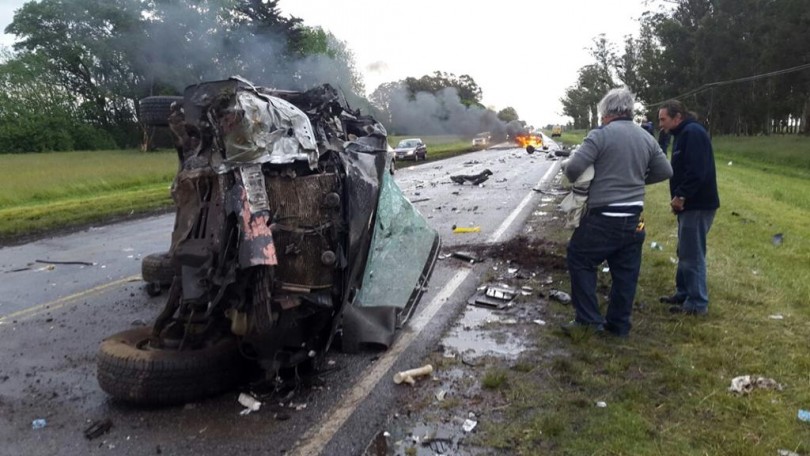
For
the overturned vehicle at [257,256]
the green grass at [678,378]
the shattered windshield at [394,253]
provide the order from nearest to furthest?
1. the green grass at [678,378]
2. the overturned vehicle at [257,256]
3. the shattered windshield at [394,253]

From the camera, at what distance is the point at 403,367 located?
431 centimetres

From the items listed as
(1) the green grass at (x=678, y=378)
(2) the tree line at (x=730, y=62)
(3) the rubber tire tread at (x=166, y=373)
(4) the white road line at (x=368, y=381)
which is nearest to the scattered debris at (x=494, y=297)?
(4) the white road line at (x=368, y=381)

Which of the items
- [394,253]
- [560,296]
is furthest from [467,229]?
[394,253]

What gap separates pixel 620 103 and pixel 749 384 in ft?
7.40

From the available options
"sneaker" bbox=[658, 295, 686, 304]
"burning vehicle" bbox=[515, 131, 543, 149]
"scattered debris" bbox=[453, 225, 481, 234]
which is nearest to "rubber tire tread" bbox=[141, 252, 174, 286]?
"scattered debris" bbox=[453, 225, 481, 234]

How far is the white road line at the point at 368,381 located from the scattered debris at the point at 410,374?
145mm

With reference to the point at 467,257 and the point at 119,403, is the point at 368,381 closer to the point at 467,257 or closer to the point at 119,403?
the point at 119,403

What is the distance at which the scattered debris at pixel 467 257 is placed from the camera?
7.58m

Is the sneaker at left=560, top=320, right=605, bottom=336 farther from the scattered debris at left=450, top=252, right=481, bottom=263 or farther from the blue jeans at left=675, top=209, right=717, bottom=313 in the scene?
the scattered debris at left=450, top=252, right=481, bottom=263

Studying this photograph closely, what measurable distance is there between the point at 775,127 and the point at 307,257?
7057 centimetres

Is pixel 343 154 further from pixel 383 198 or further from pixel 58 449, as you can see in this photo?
pixel 58 449

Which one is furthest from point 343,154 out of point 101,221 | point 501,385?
point 101,221

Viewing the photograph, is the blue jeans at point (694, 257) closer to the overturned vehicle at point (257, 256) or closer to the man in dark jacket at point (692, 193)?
the man in dark jacket at point (692, 193)

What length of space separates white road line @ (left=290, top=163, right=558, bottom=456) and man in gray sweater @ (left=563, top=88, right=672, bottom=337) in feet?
4.19
